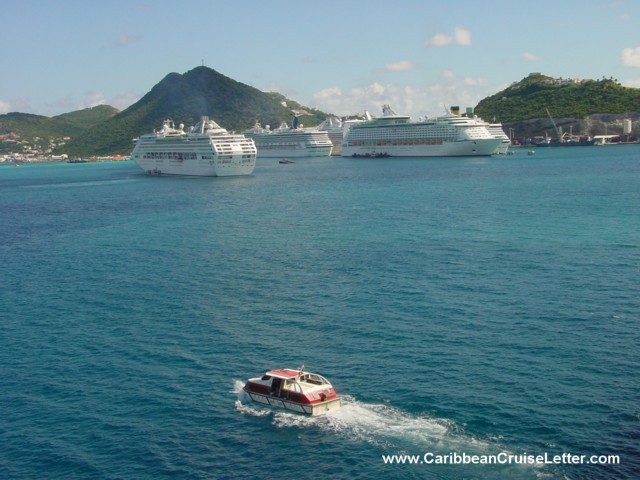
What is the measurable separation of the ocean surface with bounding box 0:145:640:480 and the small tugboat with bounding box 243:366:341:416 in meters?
0.63

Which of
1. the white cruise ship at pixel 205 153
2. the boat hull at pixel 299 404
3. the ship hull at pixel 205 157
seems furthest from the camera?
the white cruise ship at pixel 205 153

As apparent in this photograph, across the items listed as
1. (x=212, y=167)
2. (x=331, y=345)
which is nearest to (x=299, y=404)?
(x=331, y=345)

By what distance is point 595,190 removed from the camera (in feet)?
338

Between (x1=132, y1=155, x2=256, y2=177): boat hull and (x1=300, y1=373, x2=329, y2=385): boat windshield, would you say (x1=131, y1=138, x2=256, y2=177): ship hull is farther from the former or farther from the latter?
(x1=300, y1=373, x2=329, y2=385): boat windshield

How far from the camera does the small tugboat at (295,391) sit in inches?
1209

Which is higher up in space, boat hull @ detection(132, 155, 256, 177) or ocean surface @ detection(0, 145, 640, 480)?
boat hull @ detection(132, 155, 256, 177)

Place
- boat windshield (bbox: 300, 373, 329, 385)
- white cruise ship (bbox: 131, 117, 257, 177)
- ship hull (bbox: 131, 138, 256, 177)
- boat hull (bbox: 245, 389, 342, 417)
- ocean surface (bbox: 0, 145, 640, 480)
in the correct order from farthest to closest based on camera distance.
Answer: white cruise ship (bbox: 131, 117, 257, 177) < ship hull (bbox: 131, 138, 256, 177) < boat windshield (bbox: 300, 373, 329, 385) < boat hull (bbox: 245, 389, 342, 417) < ocean surface (bbox: 0, 145, 640, 480)

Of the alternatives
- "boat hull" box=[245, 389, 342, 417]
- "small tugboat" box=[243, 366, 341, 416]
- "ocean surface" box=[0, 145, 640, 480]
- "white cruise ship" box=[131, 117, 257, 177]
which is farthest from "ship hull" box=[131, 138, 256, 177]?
"boat hull" box=[245, 389, 342, 417]

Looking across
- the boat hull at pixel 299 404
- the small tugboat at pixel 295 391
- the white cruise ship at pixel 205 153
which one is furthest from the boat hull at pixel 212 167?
the boat hull at pixel 299 404

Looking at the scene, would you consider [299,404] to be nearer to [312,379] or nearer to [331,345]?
[312,379]

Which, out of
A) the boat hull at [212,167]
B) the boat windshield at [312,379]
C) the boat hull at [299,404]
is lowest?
the boat hull at [299,404]

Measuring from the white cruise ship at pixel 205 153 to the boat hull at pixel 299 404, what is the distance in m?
125

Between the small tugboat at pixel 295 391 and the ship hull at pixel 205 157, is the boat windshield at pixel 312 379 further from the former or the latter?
the ship hull at pixel 205 157

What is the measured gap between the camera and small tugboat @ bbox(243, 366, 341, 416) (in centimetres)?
3070
